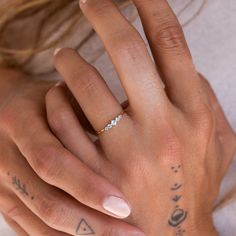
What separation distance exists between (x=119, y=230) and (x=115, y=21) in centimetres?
28

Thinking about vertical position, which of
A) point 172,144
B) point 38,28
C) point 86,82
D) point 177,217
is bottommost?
point 177,217

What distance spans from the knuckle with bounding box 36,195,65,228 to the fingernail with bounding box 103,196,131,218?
2.8 inches

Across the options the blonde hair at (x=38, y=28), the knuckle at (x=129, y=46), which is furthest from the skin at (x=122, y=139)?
the blonde hair at (x=38, y=28)

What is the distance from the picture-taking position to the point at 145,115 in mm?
598

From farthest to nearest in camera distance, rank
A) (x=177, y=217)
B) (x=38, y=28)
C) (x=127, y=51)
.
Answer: (x=38, y=28) < (x=177, y=217) < (x=127, y=51)

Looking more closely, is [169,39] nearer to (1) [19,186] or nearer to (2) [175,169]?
(2) [175,169]

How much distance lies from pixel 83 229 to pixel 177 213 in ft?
0.50

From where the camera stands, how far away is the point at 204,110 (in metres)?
0.65

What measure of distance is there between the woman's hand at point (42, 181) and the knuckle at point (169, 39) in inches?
7.7

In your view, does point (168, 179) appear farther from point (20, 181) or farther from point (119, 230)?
point (20, 181)

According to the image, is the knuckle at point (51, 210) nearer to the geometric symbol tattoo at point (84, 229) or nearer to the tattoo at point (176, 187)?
the geometric symbol tattoo at point (84, 229)

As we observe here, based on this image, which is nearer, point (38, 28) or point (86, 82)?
point (86, 82)

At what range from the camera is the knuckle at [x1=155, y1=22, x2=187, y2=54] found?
60cm

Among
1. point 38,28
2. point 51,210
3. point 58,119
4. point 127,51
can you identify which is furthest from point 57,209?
point 38,28
